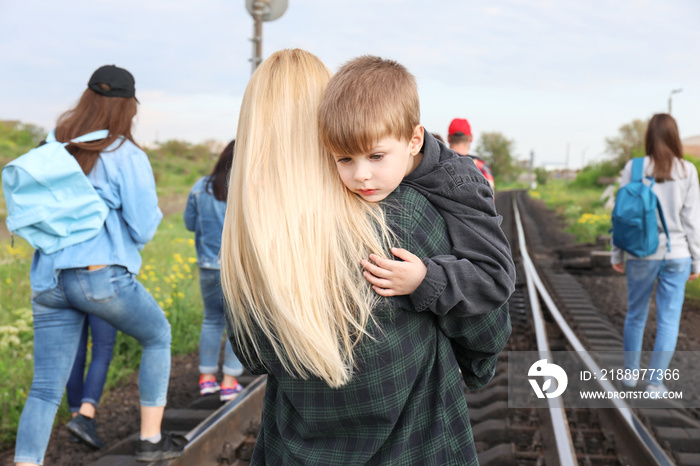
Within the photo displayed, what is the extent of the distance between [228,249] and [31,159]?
166 cm

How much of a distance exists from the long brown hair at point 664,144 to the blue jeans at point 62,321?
11.2 ft

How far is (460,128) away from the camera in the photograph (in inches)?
206

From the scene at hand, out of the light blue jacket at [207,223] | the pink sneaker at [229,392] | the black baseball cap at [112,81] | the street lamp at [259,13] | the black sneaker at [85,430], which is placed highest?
the street lamp at [259,13]

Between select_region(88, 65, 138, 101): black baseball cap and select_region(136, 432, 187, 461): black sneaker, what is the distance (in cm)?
170

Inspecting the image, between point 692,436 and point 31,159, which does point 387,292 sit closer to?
point 31,159

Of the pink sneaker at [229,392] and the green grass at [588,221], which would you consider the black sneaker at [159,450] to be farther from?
the green grass at [588,221]

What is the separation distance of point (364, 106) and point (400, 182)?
21 centimetres

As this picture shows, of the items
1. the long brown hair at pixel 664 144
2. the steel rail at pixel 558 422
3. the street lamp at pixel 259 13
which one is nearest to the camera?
the steel rail at pixel 558 422

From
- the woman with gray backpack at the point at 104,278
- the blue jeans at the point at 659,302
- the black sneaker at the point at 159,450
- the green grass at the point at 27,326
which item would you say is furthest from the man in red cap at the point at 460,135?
the black sneaker at the point at 159,450

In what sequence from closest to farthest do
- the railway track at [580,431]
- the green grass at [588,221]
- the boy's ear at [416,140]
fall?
1. the boy's ear at [416,140]
2. the railway track at [580,431]
3. the green grass at [588,221]

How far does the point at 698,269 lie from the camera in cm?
434

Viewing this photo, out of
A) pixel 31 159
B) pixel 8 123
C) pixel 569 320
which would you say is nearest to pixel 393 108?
pixel 31 159

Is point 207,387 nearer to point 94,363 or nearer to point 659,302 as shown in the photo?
point 94,363

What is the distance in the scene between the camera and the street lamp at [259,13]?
→ 23.0 feet
